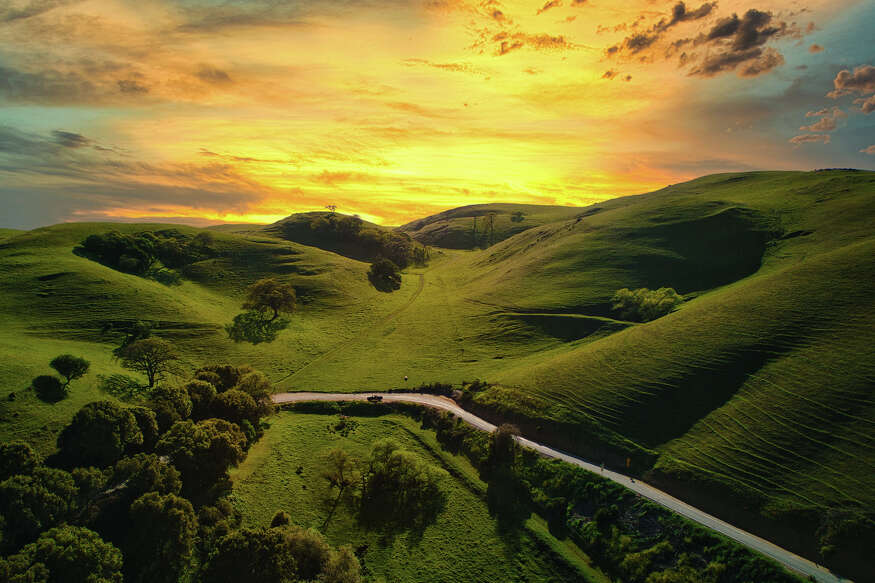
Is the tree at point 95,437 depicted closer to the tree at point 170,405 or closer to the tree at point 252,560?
the tree at point 170,405

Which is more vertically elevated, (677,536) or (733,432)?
(733,432)

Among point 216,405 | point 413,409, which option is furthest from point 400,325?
point 216,405

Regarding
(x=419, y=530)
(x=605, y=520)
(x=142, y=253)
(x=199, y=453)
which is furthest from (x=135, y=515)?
(x=142, y=253)

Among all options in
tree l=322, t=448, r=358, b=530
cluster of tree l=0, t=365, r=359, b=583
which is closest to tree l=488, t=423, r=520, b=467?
tree l=322, t=448, r=358, b=530

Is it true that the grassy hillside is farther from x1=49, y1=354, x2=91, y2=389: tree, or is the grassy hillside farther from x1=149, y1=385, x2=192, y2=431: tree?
x1=149, y1=385, x2=192, y2=431: tree

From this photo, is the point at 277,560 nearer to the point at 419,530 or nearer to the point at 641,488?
the point at 419,530

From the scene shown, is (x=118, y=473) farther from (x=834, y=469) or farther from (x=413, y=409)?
(x=834, y=469)
